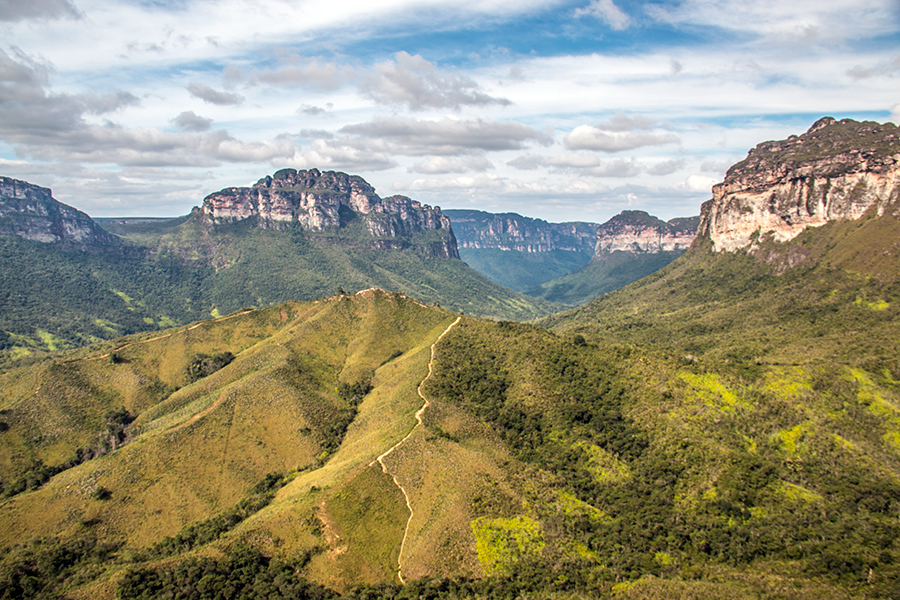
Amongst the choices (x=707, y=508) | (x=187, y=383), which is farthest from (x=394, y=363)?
(x=707, y=508)

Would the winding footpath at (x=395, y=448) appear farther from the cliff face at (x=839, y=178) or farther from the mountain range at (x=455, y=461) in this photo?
the cliff face at (x=839, y=178)

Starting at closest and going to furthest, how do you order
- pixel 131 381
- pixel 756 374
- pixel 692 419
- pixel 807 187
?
pixel 692 419, pixel 756 374, pixel 131 381, pixel 807 187

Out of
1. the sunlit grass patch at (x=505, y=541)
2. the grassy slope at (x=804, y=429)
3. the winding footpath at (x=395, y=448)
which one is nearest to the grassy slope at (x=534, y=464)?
the sunlit grass patch at (x=505, y=541)

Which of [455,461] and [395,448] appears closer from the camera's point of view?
[455,461]

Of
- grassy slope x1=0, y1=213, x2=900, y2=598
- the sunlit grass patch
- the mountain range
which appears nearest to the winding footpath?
the mountain range

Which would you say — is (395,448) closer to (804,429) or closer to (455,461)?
(455,461)

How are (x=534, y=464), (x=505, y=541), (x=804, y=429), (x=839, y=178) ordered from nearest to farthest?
(x=505, y=541) → (x=534, y=464) → (x=804, y=429) → (x=839, y=178)

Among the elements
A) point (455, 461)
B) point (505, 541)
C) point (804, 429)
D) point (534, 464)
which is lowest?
point (505, 541)

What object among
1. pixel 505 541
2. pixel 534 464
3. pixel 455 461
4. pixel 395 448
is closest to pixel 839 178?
pixel 534 464

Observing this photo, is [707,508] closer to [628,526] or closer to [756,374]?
[628,526]
